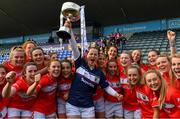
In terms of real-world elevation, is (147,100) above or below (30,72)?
below

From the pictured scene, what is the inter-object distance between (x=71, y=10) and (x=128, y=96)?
5.13 ft

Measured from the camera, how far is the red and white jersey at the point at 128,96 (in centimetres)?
457

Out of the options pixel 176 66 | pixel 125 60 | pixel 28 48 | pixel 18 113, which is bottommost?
pixel 18 113

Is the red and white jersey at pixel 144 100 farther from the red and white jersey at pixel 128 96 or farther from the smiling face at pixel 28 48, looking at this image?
the smiling face at pixel 28 48

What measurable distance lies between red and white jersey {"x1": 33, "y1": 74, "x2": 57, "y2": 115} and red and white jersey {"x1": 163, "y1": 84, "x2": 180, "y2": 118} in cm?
160

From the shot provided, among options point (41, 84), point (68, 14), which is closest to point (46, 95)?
point (41, 84)

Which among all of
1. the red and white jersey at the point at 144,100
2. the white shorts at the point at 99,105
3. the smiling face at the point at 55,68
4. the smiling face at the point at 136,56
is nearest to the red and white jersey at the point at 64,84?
the smiling face at the point at 55,68

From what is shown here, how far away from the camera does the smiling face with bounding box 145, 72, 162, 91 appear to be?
11.7 feet

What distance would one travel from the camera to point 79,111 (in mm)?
4281

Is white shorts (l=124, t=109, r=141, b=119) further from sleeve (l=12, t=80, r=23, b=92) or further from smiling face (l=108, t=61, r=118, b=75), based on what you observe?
sleeve (l=12, t=80, r=23, b=92)

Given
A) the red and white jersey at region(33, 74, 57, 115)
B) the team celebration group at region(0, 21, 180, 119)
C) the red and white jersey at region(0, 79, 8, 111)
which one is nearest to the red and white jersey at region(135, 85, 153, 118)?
the team celebration group at region(0, 21, 180, 119)

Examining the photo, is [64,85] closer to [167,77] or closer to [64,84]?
[64,84]

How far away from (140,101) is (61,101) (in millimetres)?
1124

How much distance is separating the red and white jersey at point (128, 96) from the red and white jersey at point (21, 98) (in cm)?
135
